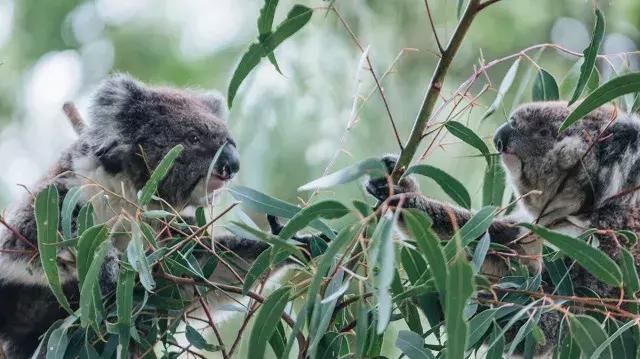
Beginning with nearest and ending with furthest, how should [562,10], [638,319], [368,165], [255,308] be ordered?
[368,165] < [638,319] < [255,308] < [562,10]

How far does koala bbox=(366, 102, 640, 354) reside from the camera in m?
2.37

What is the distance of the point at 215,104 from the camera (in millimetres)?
3025

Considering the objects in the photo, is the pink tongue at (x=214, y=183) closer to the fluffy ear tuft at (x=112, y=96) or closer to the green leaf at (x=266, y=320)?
the fluffy ear tuft at (x=112, y=96)

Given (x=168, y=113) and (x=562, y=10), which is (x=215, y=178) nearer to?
(x=168, y=113)

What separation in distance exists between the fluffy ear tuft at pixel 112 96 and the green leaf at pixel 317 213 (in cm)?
130

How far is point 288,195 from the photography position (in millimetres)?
4992

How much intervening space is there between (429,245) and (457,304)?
0.35ft

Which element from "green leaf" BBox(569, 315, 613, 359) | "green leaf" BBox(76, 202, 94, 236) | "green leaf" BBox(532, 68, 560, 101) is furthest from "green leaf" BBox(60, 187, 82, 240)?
"green leaf" BBox(532, 68, 560, 101)

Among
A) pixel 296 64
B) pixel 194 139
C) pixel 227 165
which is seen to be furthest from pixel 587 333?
pixel 296 64

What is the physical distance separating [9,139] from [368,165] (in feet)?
22.0

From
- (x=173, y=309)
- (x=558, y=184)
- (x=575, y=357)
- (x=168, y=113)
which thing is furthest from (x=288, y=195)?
(x=575, y=357)

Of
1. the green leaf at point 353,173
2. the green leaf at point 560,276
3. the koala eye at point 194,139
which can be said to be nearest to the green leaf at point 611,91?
the green leaf at point 560,276

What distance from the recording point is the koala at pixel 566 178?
2369 mm

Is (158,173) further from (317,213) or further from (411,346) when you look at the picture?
(411,346)
